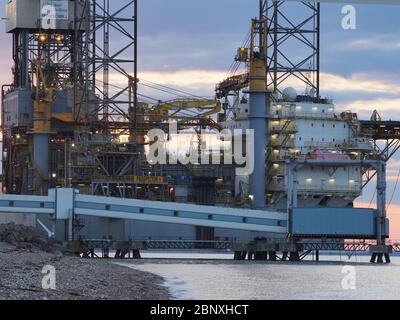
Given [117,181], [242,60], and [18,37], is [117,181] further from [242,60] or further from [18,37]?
[18,37]

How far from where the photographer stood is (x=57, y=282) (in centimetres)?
4009

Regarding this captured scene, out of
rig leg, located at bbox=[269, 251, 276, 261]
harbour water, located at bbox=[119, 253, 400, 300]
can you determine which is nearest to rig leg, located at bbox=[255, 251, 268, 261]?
rig leg, located at bbox=[269, 251, 276, 261]

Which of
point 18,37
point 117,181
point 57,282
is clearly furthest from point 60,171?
point 57,282

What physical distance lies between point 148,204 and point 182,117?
59.5 feet
